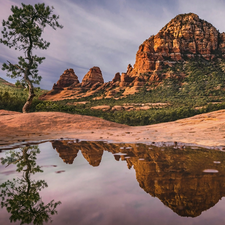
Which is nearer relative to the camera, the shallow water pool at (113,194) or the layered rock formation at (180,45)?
the shallow water pool at (113,194)

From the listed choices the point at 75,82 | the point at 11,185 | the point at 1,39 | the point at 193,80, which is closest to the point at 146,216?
the point at 11,185

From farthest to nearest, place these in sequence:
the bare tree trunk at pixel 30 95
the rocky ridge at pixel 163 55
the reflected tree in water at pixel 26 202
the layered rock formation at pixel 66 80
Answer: the layered rock formation at pixel 66 80
the rocky ridge at pixel 163 55
the bare tree trunk at pixel 30 95
the reflected tree in water at pixel 26 202

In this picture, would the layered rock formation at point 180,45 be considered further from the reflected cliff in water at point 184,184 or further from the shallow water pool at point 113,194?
the shallow water pool at point 113,194

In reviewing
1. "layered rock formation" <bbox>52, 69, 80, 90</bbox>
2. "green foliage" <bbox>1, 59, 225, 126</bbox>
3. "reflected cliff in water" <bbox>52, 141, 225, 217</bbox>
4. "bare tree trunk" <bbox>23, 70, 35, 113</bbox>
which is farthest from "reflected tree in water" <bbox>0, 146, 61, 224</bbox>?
"layered rock formation" <bbox>52, 69, 80, 90</bbox>

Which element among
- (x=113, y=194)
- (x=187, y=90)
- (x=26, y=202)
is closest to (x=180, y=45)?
(x=187, y=90)

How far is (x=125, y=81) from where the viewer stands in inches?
3752

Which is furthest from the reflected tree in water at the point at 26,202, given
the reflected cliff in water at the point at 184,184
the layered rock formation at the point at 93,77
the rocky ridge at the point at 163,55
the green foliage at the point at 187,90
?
the layered rock formation at the point at 93,77

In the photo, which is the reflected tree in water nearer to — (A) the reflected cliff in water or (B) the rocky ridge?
(A) the reflected cliff in water

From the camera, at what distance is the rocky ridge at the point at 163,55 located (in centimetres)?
9044

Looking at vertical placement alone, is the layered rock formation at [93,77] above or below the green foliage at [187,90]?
above

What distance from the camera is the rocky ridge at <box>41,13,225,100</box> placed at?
90.4 metres

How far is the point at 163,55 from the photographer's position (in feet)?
330

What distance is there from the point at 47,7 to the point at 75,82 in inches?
4289

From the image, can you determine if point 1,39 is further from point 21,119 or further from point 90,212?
point 90,212
